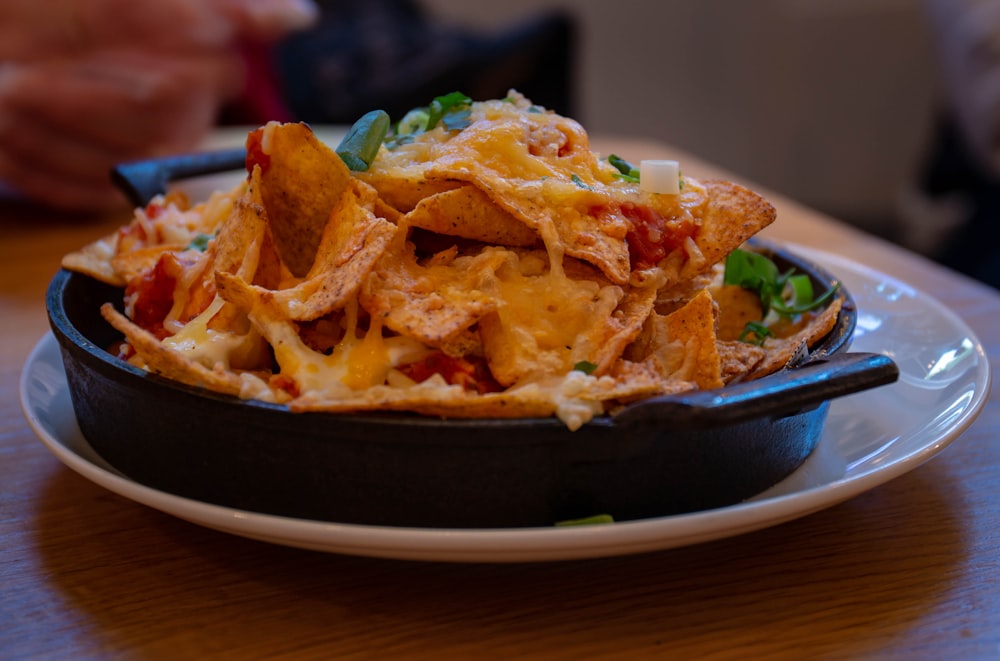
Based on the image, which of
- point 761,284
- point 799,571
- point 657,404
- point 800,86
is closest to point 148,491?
point 657,404

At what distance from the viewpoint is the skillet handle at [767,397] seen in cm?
86

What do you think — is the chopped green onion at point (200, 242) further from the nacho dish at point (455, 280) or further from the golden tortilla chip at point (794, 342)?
the golden tortilla chip at point (794, 342)

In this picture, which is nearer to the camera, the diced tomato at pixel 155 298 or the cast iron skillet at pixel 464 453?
the cast iron skillet at pixel 464 453

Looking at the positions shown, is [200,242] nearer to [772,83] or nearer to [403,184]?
[403,184]

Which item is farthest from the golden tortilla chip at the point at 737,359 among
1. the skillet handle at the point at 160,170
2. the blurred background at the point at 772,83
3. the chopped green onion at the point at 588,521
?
the blurred background at the point at 772,83

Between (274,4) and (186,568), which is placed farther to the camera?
(274,4)

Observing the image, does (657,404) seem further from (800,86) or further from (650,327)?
(800,86)

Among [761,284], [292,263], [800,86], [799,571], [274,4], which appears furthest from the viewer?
[800,86]

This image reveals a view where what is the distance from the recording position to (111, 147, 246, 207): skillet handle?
5.31ft

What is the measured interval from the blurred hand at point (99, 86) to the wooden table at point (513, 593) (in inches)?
57.0

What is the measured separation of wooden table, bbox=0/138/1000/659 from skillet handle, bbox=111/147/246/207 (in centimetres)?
59

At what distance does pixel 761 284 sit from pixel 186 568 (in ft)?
2.75

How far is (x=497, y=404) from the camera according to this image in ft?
2.93

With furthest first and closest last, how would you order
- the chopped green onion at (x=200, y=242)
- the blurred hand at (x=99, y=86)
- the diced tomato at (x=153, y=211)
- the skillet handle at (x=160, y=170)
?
the blurred hand at (x=99, y=86)
the skillet handle at (x=160, y=170)
the diced tomato at (x=153, y=211)
the chopped green onion at (x=200, y=242)
